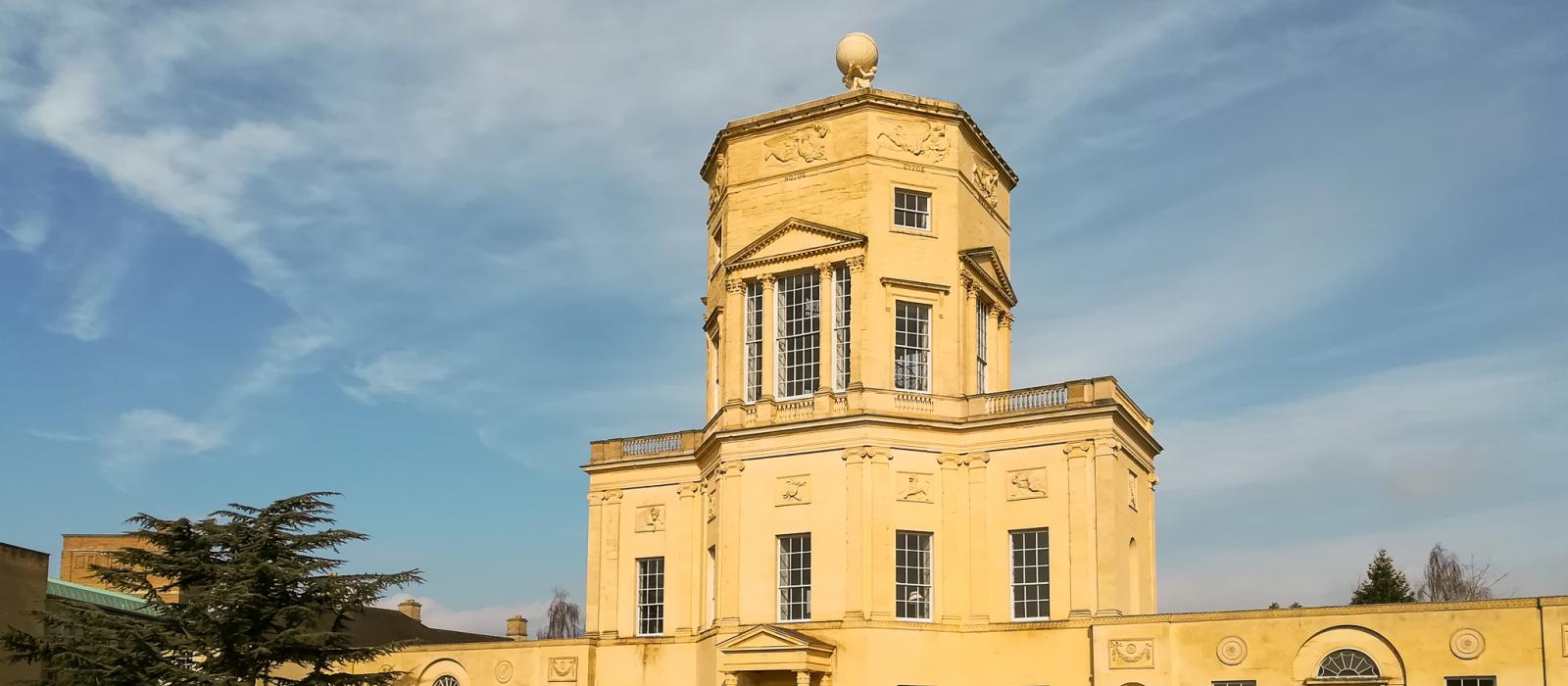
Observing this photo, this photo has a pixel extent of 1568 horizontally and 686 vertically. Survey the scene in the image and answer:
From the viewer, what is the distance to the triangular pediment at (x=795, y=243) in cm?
3869

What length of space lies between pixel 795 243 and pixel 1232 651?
578 inches

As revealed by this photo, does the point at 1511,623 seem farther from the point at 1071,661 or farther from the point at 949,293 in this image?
the point at 949,293

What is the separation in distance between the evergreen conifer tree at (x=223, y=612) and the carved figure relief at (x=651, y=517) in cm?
708

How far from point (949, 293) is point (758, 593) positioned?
8979 mm

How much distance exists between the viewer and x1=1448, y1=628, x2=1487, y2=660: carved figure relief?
1201 inches

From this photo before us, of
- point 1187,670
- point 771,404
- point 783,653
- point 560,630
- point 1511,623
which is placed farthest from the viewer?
point 560,630

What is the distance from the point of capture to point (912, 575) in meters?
37.0

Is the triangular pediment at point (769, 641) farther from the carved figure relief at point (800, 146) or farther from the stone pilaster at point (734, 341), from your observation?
the carved figure relief at point (800, 146)

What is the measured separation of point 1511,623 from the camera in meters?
30.2

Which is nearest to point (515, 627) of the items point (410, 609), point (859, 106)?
point (410, 609)

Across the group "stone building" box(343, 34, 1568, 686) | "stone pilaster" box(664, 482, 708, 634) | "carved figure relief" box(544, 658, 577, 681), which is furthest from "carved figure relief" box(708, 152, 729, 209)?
"carved figure relief" box(544, 658, 577, 681)

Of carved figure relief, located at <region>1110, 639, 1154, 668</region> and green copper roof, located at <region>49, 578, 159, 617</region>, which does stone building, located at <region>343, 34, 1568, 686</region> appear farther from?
green copper roof, located at <region>49, 578, 159, 617</region>

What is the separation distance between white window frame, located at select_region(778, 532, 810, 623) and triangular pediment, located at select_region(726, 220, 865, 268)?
725 cm

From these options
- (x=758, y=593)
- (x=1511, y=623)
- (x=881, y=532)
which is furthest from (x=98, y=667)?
(x=1511, y=623)
